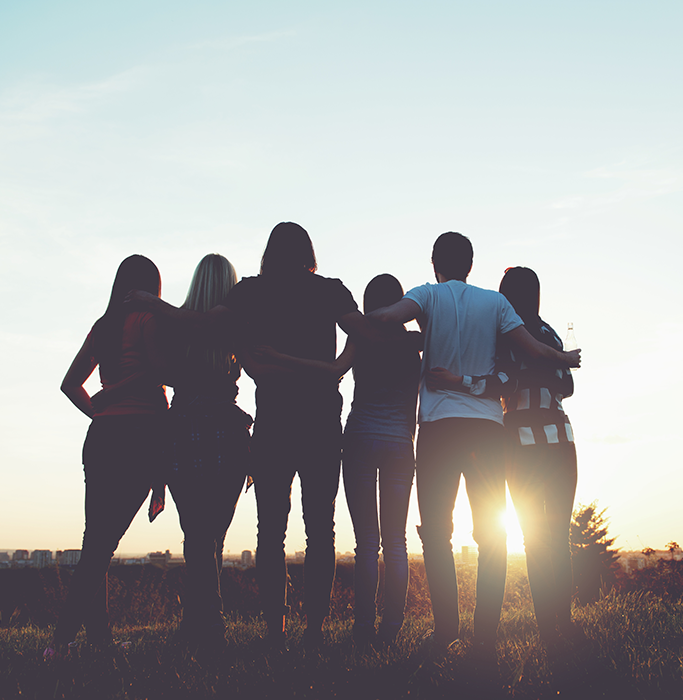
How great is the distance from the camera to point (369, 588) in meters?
3.61

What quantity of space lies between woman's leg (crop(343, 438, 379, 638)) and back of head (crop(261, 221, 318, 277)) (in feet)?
3.83

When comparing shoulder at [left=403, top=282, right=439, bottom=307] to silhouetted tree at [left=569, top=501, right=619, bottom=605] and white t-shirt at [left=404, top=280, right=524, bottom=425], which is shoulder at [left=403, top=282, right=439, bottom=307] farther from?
silhouetted tree at [left=569, top=501, right=619, bottom=605]

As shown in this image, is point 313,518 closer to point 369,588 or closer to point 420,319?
point 369,588

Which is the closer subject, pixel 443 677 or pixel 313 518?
pixel 443 677

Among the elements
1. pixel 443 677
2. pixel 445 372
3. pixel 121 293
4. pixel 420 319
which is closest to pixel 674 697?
pixel 443 677

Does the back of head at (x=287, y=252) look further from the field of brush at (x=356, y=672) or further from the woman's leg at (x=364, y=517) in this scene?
the field of brush at (x=356, y=672)

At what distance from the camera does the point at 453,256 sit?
382 centimetres

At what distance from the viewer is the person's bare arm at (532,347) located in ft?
12.0

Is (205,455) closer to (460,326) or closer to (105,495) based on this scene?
(105,495)

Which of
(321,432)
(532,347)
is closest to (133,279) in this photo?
(321,432)

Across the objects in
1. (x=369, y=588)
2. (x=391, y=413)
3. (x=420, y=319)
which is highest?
(x=420, y=319)

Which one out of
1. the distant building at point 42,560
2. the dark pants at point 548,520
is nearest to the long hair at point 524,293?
the dark pants at point 548,520

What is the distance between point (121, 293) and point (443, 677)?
2962 millimetres

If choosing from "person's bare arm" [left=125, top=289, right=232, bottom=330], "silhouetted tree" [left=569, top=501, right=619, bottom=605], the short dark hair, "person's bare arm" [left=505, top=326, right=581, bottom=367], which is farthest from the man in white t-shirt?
"silhouetted tree" [left=569, top=501, right=619, bottom=605]
